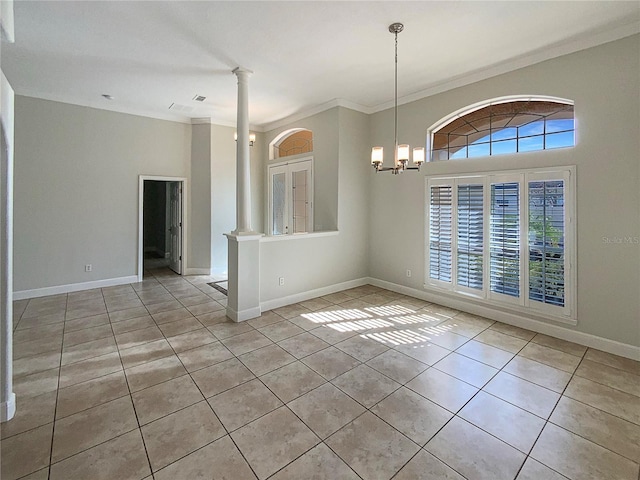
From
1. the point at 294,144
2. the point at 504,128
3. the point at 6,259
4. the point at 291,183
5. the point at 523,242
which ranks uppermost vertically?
the point at 294,144

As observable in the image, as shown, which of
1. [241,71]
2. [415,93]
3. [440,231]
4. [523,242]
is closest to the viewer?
[523,242]

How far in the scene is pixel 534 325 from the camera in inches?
148

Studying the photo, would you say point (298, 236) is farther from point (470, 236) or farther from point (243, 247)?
point (470, 236)

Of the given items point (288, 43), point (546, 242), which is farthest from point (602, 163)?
point (288, 43)

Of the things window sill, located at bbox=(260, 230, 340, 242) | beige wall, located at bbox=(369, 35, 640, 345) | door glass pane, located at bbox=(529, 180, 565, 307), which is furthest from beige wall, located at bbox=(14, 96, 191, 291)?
door glass pane, located at bbox=(529, 180, 565, 307)

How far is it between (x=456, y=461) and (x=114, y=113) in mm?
6905

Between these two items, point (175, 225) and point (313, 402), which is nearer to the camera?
point (313, 402)

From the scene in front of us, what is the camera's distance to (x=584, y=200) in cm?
333

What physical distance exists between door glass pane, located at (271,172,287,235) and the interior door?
1996 millimetres

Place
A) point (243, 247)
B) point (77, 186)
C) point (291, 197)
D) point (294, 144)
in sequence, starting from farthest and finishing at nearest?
point (294, 144), point (291, 197), point (77, 186), point (243, 247)

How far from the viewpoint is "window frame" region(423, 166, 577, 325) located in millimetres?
3422

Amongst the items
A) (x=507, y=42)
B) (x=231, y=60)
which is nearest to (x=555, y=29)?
(x=507, y=42)

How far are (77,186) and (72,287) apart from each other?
174 cm

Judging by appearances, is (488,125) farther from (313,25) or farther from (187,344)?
(187,344)
